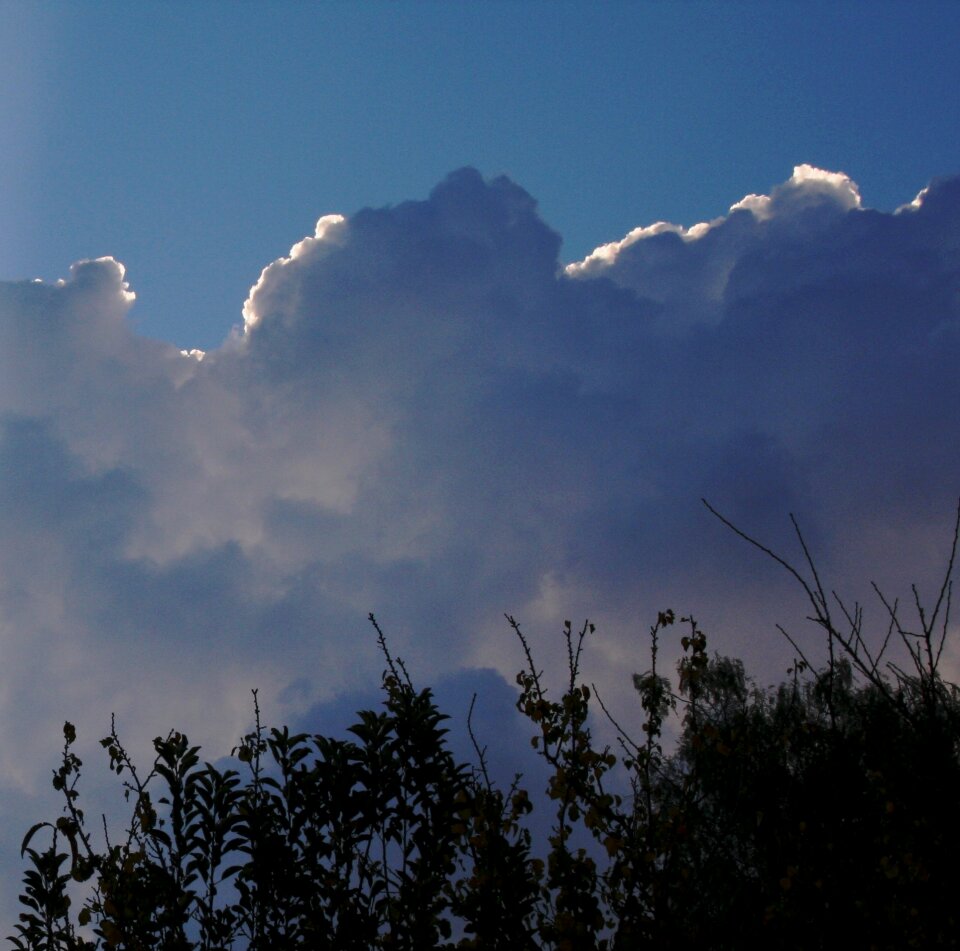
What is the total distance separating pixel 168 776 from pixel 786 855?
5.37 meters

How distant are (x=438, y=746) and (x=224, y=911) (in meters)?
1.85

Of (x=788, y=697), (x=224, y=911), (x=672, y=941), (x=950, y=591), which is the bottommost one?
(x=672, y=941)

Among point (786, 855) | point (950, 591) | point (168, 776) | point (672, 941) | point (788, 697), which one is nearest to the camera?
point (950, 591)

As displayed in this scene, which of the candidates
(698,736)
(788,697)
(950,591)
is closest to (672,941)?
(698,736)

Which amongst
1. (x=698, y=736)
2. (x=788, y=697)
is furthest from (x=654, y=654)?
(x=788, y=697)

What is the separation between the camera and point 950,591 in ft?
9.96

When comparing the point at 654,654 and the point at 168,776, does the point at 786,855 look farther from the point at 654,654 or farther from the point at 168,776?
the point at 168,776

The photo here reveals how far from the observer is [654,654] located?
5742 millimetres

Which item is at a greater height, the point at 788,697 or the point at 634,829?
the point at 788,697

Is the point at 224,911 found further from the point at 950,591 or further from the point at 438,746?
the point at 950,591

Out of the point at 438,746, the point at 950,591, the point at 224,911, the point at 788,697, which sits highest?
the point at 788,697

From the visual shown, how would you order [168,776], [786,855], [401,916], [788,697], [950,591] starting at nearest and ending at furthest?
[950,591], [401,916], [168,776], [786,855], [788,697]

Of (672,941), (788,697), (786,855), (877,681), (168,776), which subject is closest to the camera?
(877,681)

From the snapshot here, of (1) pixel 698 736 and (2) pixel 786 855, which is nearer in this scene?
(1) pixel 698 736
